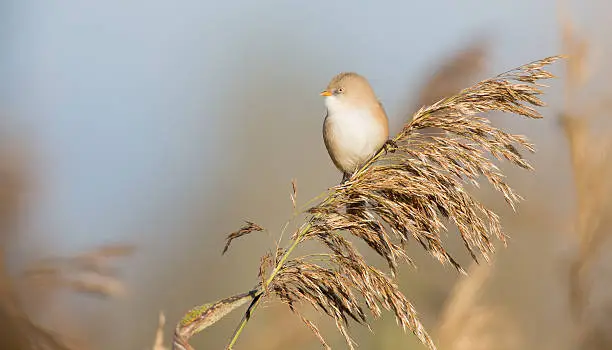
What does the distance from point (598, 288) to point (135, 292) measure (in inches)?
99.7

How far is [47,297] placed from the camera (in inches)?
102

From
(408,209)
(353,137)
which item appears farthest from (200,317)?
(353,137)

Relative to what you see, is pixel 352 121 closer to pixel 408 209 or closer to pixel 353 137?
pixel 353 137

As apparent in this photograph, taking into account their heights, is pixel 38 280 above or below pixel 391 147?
below

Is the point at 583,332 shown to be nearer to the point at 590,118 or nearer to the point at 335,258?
the point at 590,118

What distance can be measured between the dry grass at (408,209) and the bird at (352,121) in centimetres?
79

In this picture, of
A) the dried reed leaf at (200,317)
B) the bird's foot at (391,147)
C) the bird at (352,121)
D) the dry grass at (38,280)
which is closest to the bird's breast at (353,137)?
the bird at (352,121)

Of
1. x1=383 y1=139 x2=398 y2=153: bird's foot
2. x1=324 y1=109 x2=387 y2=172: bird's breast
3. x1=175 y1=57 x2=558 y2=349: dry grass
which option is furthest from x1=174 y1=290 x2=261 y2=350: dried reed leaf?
x1=324 y1=109 x2=387 y2=172: bird's breast

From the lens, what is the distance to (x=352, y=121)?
2959mm

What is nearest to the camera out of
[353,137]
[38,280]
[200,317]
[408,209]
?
[200,317]

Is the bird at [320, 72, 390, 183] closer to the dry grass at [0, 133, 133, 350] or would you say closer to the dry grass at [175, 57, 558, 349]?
the dry grass at [175, 57, 558, 349]

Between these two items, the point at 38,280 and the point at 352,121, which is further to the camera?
the point at 352,121

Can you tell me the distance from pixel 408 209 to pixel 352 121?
1079 millimetres

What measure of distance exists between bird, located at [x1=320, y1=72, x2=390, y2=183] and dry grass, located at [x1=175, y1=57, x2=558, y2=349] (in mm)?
791
